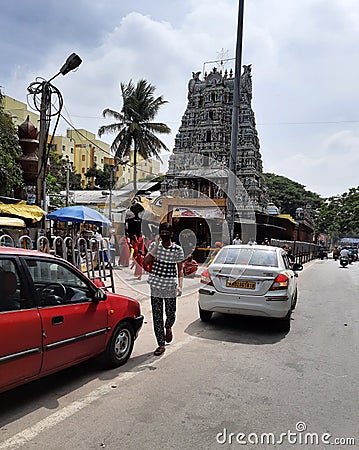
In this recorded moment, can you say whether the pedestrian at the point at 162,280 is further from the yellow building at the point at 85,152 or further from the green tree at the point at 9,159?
the yellow building at the point at 85,152

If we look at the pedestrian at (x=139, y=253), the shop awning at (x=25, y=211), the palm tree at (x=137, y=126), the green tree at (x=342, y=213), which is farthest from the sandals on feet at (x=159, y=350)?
the green tree at (x=342, y=213)

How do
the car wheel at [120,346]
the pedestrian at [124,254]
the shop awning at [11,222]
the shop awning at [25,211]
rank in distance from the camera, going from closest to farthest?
the car wheel at [120,346] < the shop awning at [11,222] < the shop awning at [25,211] < the pedestrian at [124,254]

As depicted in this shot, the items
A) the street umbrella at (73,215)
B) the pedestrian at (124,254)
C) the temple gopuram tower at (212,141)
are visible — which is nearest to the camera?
the street umbrella at (73,215)

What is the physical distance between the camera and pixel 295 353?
18.4ft


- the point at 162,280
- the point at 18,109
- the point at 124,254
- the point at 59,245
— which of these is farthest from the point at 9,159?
the point at 18,109

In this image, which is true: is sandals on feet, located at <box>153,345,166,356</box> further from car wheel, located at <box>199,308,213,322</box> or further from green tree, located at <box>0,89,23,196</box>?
green tree, located at <box>0,89,23,196</box>

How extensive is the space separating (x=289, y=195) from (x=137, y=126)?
50088 millimetres

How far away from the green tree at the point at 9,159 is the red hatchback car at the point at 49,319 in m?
8.23

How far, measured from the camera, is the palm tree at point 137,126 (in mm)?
31375

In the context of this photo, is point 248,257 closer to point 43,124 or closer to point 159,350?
point 159,350

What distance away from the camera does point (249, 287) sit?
6.52 m

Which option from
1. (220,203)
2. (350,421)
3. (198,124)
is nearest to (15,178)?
(350,421)

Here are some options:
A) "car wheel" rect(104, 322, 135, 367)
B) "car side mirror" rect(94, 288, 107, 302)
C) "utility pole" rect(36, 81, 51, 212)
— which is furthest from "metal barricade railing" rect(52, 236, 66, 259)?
"car side mirror" rect(94, 288, 107, 302)

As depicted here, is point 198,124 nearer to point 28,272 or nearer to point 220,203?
point 220,203
